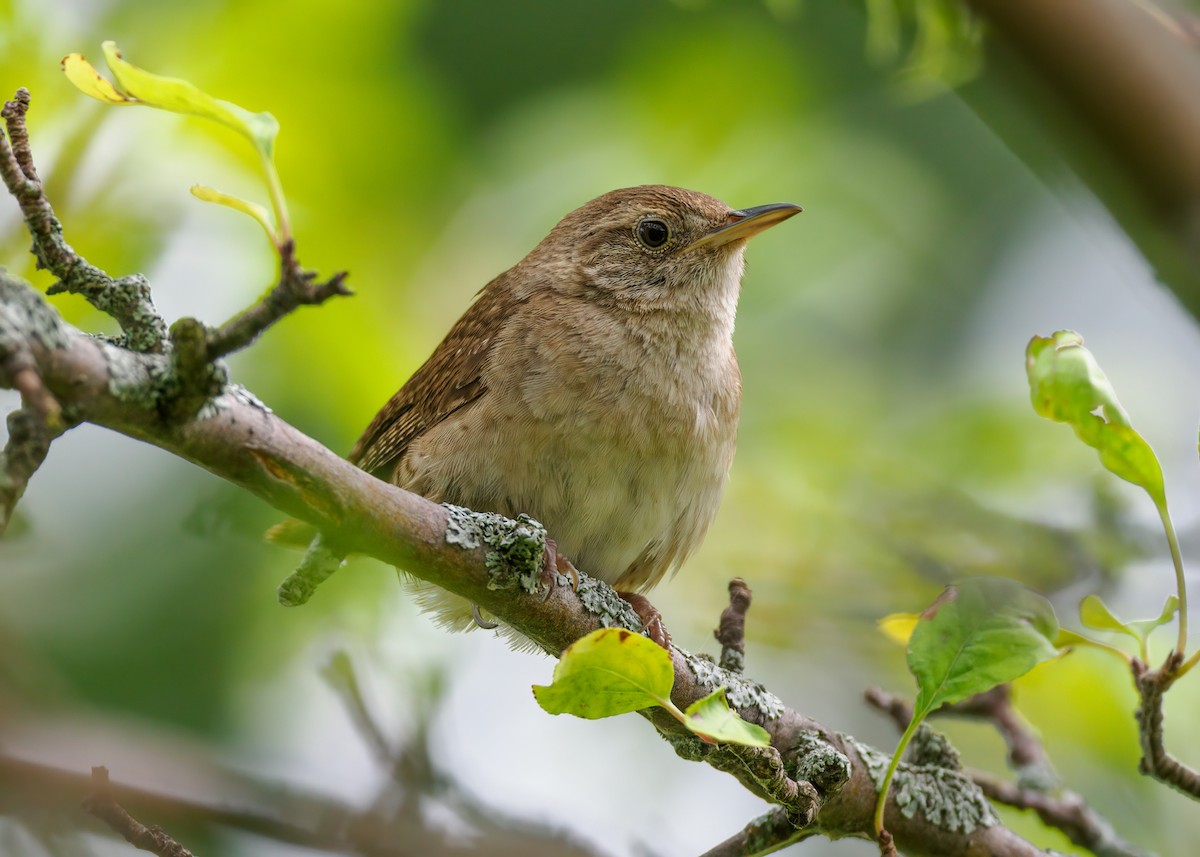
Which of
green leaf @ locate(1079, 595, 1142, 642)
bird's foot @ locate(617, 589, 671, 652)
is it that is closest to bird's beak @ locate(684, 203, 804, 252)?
bird's foot @ locate(617, 589, 671, 652)

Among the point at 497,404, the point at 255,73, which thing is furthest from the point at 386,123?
the point at 497,404

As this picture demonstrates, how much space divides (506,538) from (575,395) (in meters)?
0.95

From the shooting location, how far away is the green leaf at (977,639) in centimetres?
253

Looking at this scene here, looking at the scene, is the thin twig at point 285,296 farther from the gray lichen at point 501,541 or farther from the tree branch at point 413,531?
the gray lichen at point 501,541

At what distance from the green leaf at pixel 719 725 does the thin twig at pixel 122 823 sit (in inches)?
43.0

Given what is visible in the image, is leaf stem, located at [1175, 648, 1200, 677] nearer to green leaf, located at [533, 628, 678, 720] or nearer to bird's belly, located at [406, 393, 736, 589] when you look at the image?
green leaf, located at [533, 628, 678, 720]

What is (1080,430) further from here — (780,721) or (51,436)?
(51,436)

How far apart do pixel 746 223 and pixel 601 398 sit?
1054mm

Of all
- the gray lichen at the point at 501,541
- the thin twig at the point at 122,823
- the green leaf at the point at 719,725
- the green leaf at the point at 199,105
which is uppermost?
the green leaf at the point at 199,105

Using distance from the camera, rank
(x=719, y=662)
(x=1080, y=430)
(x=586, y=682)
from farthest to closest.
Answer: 1. (x=719, y=662)
2. (x=1080, y=430)
3. (x=586, y=682)

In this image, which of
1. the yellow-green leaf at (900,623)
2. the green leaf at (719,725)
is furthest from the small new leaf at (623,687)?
the yellow-green leaf at (900,623)

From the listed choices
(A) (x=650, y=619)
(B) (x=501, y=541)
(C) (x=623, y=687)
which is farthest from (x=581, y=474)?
(C) (x=623, y=687)

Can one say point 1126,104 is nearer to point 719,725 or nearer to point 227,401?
point 719,725

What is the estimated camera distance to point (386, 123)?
197 inches
